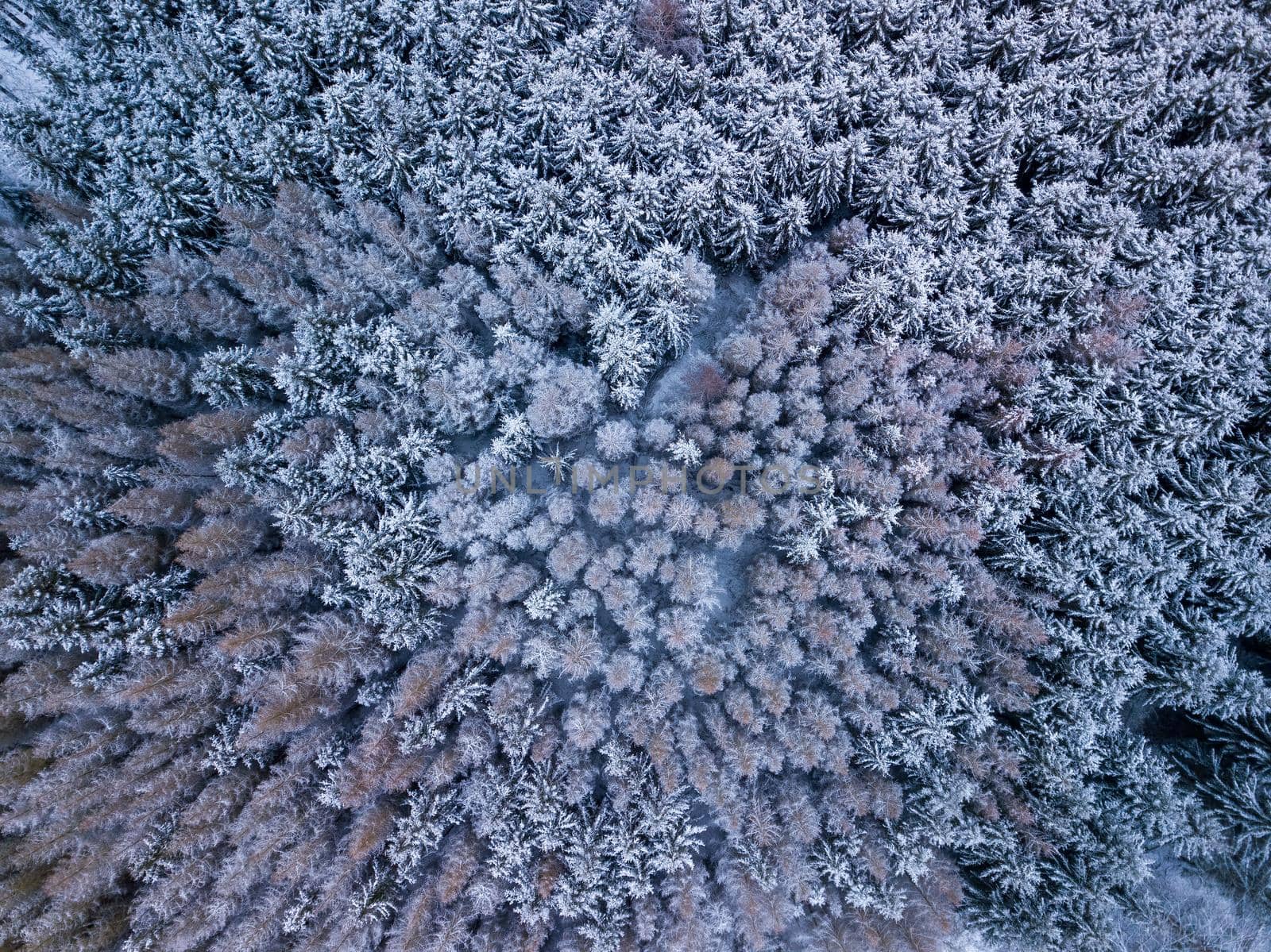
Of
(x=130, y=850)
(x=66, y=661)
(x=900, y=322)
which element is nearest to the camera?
(x=130, y=850)

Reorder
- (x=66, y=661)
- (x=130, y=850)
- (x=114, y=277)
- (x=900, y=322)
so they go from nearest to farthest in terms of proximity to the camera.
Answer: (x=130, y=850) < (x=66, y=661) < (x=900, y=322) < (x=114, y=277)

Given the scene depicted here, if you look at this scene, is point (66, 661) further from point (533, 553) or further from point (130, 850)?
point (533, 553)

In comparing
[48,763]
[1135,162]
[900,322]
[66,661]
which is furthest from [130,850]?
[1135,162]

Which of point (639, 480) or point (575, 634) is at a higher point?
point (639, 480)

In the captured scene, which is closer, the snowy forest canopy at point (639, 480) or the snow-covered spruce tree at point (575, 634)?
the snow-covered spruce tree at point (575, 634)

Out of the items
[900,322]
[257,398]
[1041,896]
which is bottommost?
[1041,896]

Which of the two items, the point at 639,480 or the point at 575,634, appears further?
the point at 639,480

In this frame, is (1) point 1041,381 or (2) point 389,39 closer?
(1) point 1041,381

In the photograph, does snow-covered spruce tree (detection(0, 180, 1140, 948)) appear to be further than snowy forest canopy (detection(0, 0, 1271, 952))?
No
